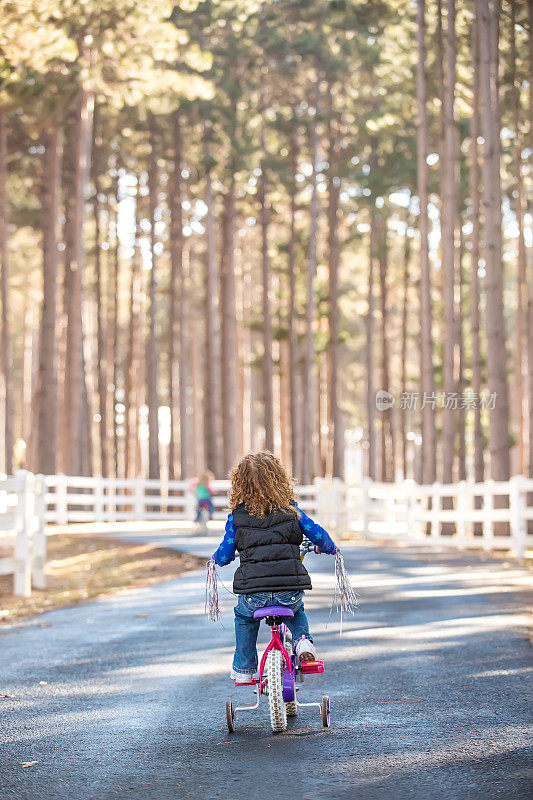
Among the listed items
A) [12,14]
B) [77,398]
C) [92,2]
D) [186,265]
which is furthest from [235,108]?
[12,14]

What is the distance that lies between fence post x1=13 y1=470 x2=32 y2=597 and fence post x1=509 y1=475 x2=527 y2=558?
9.20 meters

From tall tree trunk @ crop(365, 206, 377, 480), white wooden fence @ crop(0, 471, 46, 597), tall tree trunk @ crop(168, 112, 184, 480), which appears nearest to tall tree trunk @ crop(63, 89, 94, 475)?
tall tree trunk @ crop(168, 112, 184, 480)

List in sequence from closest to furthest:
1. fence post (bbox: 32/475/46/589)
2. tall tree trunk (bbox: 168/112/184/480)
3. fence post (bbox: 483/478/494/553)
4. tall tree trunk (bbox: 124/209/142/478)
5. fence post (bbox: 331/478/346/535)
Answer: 1. fence post (bbox: 32/475/46/589)
2. fence post (bbox: 483/478/494/553)
3. fence post (bbox: 331/478/346/535)
4. tall tree trunk (bbox: 168/112/184/480)
5. tall tree trunk (bbox: 124/209/142/478)

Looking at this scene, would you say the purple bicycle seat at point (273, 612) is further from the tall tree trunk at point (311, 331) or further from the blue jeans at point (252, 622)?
the tall tree trunk at point (311, 331)

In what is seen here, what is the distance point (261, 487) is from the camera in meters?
6.55

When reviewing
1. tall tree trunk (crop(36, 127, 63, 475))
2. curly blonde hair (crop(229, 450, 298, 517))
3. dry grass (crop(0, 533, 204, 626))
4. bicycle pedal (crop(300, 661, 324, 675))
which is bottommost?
dry grass (crop(0, 533, 204, 626))

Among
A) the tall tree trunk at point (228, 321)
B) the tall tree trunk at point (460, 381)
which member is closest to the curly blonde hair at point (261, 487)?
the tall tree trunk at point (460, 381)

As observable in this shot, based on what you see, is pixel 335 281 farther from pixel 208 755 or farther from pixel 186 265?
pixel 208 755

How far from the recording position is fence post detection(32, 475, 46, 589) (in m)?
14.8

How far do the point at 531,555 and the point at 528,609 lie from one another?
10.0 m

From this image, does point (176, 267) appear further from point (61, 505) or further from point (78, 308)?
point (61, 505)

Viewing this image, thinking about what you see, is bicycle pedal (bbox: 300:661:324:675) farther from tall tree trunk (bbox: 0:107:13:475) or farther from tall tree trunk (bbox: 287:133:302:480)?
tall tree trunk (bbox: 287:133:302:480)

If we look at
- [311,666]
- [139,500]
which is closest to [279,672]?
[311,666]

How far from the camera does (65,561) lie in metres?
20.6
